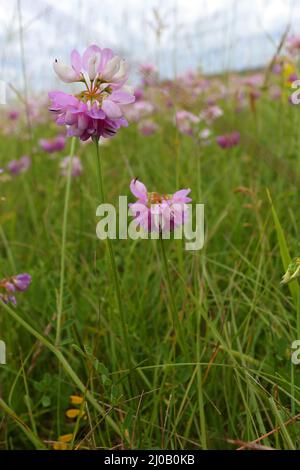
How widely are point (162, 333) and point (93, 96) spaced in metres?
0.62

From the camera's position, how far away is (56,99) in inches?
27.2

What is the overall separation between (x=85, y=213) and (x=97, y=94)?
105 cm

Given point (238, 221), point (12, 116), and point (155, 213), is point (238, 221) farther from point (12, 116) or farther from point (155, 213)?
point (12, 116)

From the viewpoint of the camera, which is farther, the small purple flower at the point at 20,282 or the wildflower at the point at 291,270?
the small purple flower at the point at 20,282

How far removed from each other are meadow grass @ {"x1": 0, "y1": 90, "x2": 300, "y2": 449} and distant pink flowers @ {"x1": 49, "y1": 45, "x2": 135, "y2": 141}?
0.80 ft

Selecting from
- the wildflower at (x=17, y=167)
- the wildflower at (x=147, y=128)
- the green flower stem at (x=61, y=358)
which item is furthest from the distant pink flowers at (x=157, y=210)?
the wildflower at (x=147, y=128)

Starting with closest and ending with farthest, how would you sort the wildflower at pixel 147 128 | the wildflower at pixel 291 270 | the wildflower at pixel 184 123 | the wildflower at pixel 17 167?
the wildflower at pixel 291 270, the wildflower at pixel 184 123, the wildflower at pixel 17 167, the wildflower at pixel 147 128

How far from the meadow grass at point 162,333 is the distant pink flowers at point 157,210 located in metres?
0.08

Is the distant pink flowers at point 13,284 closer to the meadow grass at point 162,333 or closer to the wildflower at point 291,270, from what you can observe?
the meadow grass at point 162,333

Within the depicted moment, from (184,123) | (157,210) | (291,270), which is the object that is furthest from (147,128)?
(291,270)

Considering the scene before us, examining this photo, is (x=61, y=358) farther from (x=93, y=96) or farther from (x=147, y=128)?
(x=147, y=128)

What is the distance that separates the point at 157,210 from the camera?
2.51 ft

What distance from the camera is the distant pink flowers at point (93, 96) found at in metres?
0.69
